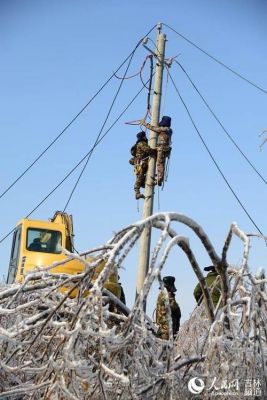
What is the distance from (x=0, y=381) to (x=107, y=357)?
5.15 feet

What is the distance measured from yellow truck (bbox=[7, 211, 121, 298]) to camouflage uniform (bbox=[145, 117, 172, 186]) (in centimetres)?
233

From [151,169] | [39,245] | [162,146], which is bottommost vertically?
[39,245]

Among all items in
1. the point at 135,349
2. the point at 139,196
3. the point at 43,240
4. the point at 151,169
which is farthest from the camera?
the point at 43,240

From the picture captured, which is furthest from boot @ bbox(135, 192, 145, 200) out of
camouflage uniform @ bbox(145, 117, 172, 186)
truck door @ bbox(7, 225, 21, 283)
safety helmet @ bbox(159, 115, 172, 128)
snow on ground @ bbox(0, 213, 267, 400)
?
snow on ground @ bbox(0, 213, 267, 400)

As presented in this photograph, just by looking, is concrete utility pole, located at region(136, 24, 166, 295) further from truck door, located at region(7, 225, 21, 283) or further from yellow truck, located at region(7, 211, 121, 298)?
truck door, located at region(7, 225, 21, 283)

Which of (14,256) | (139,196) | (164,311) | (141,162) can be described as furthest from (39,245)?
(164,311)

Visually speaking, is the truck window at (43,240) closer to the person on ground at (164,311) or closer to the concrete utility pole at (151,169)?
the concrete utility pole at (151,169)

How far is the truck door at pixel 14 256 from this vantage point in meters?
13.8

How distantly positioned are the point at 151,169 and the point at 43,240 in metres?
3.15

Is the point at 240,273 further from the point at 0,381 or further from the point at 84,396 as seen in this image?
the point at 0,381

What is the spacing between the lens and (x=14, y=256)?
14.2 meters

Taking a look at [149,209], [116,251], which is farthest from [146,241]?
[116,251]

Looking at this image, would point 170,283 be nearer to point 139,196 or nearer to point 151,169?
point 139,196

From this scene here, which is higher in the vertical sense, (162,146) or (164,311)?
(162,146)
